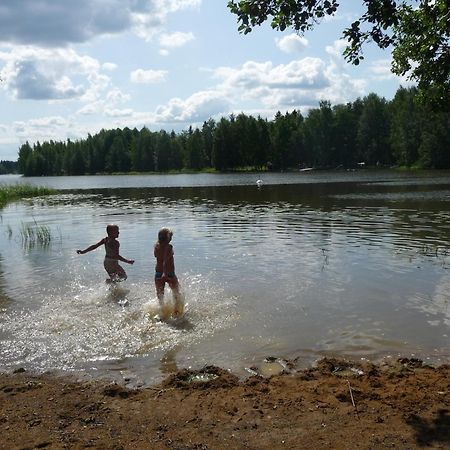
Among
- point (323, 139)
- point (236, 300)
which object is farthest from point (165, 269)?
point (323, 139)

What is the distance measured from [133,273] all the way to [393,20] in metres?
10.9

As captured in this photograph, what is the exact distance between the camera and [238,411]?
6.18 m

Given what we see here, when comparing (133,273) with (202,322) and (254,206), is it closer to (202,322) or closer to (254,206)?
(202,322)

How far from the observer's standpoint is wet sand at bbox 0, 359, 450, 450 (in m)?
5.39

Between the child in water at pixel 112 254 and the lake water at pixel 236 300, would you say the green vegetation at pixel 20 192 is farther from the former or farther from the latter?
the child in water at pixel 112 254

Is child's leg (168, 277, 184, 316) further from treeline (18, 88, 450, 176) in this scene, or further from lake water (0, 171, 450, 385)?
treeline (18, 88, 450, 176)

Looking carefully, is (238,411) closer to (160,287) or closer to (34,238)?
(160,287)

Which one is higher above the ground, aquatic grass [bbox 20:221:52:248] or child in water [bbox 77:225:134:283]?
child in water [bbox 77:225:134:283]

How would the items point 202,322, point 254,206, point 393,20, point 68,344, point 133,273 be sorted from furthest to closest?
point 254,206, point 133,273, point 202,322, point 68,344, point 393,20

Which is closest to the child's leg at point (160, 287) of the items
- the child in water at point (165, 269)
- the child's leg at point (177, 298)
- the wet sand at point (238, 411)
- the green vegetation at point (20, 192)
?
the child in water at point (165, 269)

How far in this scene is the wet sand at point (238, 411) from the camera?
539cm

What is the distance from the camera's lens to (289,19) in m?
7.30

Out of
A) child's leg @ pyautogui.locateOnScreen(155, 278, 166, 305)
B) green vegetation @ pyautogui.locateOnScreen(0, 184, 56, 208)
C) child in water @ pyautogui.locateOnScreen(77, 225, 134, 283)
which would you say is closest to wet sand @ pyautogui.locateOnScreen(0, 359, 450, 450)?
child's leg @ pyautogui.locateOnScreen(155, 278, 166, 305)

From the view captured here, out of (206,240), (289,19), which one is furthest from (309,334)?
(206,240)
